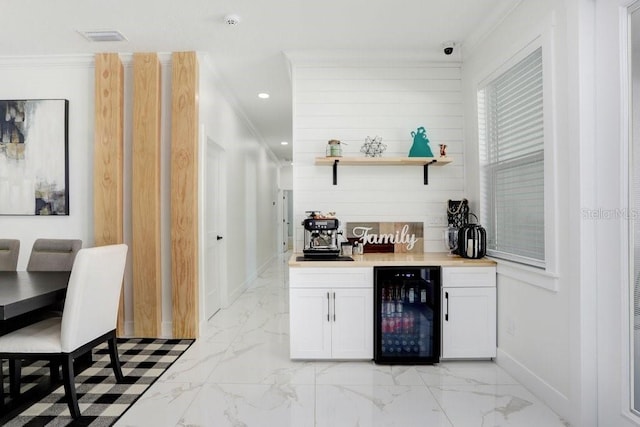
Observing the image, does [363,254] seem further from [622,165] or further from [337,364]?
[622,165]

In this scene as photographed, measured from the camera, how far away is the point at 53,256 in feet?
9.83

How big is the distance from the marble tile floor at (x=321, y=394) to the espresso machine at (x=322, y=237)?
86cm

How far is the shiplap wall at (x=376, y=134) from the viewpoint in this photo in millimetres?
3488

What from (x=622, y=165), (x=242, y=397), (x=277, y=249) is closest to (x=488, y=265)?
(x=622, y=165)

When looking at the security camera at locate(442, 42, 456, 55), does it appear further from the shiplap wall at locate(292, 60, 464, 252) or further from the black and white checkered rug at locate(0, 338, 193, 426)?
the black and white checkered rug at locate(0, 338, 193, 426)

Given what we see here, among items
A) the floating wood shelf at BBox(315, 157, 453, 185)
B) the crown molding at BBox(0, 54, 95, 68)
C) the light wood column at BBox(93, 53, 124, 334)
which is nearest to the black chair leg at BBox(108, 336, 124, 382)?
the light wood column at BBox(93, 53, 124, 334)

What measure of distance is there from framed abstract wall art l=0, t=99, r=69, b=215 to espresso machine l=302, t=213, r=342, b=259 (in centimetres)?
236

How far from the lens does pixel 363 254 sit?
133 inches

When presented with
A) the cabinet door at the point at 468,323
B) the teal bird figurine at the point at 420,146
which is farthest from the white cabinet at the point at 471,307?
the teal bird figurine at the point at 420,146

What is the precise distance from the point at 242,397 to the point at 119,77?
300cm

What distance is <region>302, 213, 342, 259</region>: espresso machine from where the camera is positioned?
121 inches

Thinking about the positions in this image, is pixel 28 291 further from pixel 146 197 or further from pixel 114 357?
pixel 146 197

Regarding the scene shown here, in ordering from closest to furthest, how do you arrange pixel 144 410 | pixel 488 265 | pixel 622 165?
pixel 622 165 → pixel 144 410 → pixel 488 265

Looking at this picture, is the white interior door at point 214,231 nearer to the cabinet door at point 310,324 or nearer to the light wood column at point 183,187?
the light wood column at point 183,187
